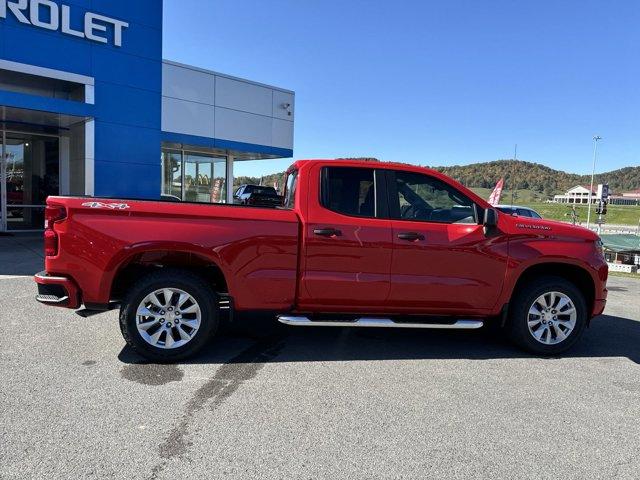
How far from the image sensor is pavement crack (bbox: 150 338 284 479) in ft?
10.3

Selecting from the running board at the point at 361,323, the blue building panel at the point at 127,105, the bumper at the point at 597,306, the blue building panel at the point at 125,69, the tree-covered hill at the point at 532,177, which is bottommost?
the running board at the point at 361,323

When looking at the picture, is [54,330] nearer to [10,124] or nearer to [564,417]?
[564,417]

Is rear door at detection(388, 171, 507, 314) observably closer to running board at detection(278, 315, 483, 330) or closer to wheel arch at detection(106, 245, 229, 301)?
running board at detection(278, 315, 483, 330)

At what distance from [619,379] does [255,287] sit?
3539 millimetres

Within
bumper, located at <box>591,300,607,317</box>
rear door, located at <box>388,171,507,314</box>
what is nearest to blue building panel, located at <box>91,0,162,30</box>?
rear door, located at <box>388,171,507,314</box>

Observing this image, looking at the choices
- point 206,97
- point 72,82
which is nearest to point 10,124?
point 72,82

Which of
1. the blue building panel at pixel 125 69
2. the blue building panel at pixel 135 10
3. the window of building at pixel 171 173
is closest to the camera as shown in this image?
the blue building panel at pixel 135 10

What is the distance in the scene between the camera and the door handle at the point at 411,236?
16.2 feet

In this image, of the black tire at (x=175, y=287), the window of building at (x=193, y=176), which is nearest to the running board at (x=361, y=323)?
the black tire at (x=175, y=287)

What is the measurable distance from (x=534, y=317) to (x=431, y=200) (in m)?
1.65

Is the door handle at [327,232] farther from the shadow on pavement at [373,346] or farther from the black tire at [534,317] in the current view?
the black tire at [534,317]

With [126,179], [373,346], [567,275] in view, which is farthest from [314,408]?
[126,179]

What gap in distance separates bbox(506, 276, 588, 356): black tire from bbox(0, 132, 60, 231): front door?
1533 cm

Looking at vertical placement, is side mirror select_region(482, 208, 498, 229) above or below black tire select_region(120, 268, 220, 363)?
above
